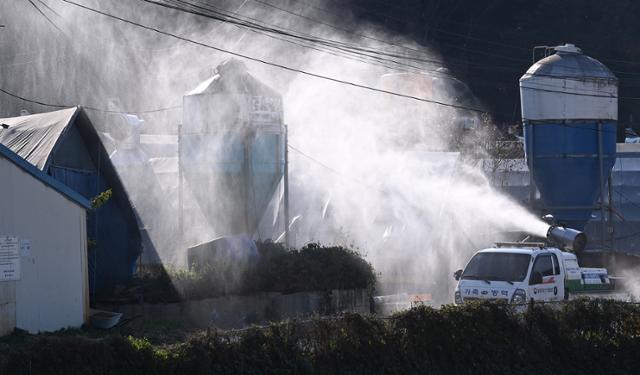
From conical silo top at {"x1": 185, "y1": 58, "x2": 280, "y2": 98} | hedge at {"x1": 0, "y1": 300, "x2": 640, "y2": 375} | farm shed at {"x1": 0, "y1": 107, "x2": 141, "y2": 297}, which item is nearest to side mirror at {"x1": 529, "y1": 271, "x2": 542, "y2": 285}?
hedge at {"x1": 0, "y1": 300, "x2": 640, "y2": 375}

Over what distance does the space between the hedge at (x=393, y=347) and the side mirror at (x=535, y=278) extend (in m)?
3.34

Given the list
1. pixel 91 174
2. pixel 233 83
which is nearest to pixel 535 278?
pixel 91 174

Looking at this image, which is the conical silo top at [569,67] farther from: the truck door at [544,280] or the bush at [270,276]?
the bush at [270,276]

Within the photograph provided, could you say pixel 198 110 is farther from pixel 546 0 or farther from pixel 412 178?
pixel 546 0

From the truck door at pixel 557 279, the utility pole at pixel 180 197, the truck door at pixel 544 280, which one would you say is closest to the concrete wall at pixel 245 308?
the truck door at pixel 544 280

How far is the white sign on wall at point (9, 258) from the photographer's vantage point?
14.7 metres

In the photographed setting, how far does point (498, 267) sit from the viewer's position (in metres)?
20.1

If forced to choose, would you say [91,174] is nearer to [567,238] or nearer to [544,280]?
[544,280]

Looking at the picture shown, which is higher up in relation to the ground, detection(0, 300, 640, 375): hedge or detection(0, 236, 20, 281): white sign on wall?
detection(0, 236, 20, 281): white sign on wall

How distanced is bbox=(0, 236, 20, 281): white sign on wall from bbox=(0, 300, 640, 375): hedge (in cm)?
133

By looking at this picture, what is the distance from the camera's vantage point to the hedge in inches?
425

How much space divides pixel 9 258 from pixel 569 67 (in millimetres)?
22443

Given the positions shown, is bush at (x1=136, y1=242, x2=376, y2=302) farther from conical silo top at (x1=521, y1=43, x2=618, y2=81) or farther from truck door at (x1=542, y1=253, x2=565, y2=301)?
conical silo top at (x1=521, y1=43, x2=618, y2=81)

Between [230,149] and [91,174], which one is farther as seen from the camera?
[230,149]
